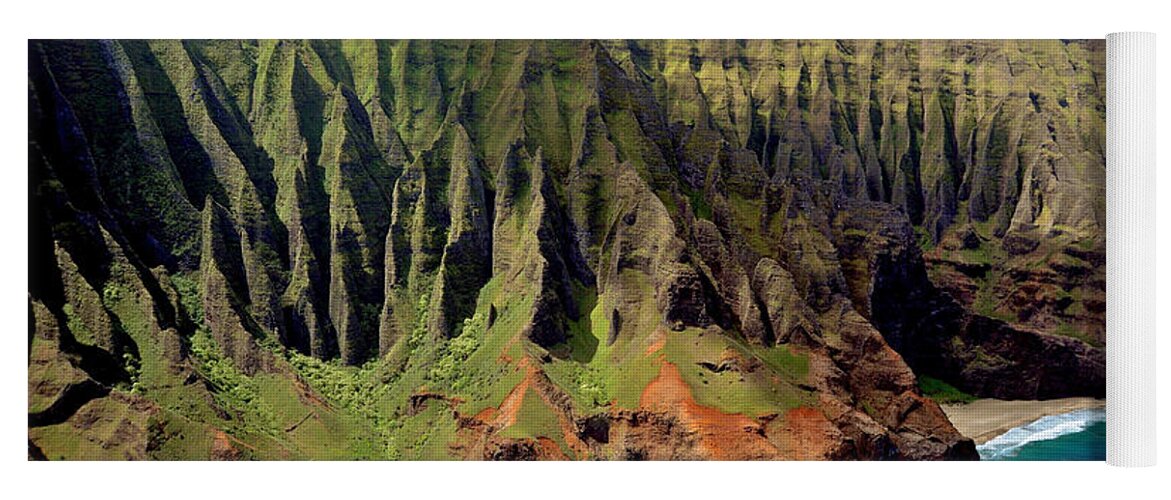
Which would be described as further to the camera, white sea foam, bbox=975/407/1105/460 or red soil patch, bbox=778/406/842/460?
white sea foam, bbox=975/407/1105/460

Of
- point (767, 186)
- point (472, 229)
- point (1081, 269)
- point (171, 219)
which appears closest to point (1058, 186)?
point (1081, 269)

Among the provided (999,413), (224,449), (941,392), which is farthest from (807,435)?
(224,449)

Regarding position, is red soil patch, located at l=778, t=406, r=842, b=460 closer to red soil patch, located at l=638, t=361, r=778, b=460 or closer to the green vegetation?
red soil patch, located at l=638, t=361, r=778, b=460

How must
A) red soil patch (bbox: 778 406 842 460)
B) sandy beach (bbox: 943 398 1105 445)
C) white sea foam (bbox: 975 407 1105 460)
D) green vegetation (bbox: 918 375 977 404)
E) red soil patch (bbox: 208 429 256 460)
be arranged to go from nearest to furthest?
red soil patch (bbox: 208 429 256 460)
red soil patch (bbox: 778 406 842 460)
white sea foam (bbox: 975 407 1105 460)
sandy beach (bbox: 943 398 1105 445)
green vegetation (bbox: 918 375 977 404)

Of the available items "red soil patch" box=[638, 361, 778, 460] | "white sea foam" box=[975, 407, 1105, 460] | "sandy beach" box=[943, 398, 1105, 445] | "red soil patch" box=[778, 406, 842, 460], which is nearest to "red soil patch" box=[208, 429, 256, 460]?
"red soil patch" box=[638, 361, 778, 460]

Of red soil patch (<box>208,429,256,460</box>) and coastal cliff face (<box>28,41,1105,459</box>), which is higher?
coastal cliff face (<box>28,41,1105,459</box>)

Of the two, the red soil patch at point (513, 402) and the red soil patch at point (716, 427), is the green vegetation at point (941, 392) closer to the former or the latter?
the red soil patch at point (716, 427)
